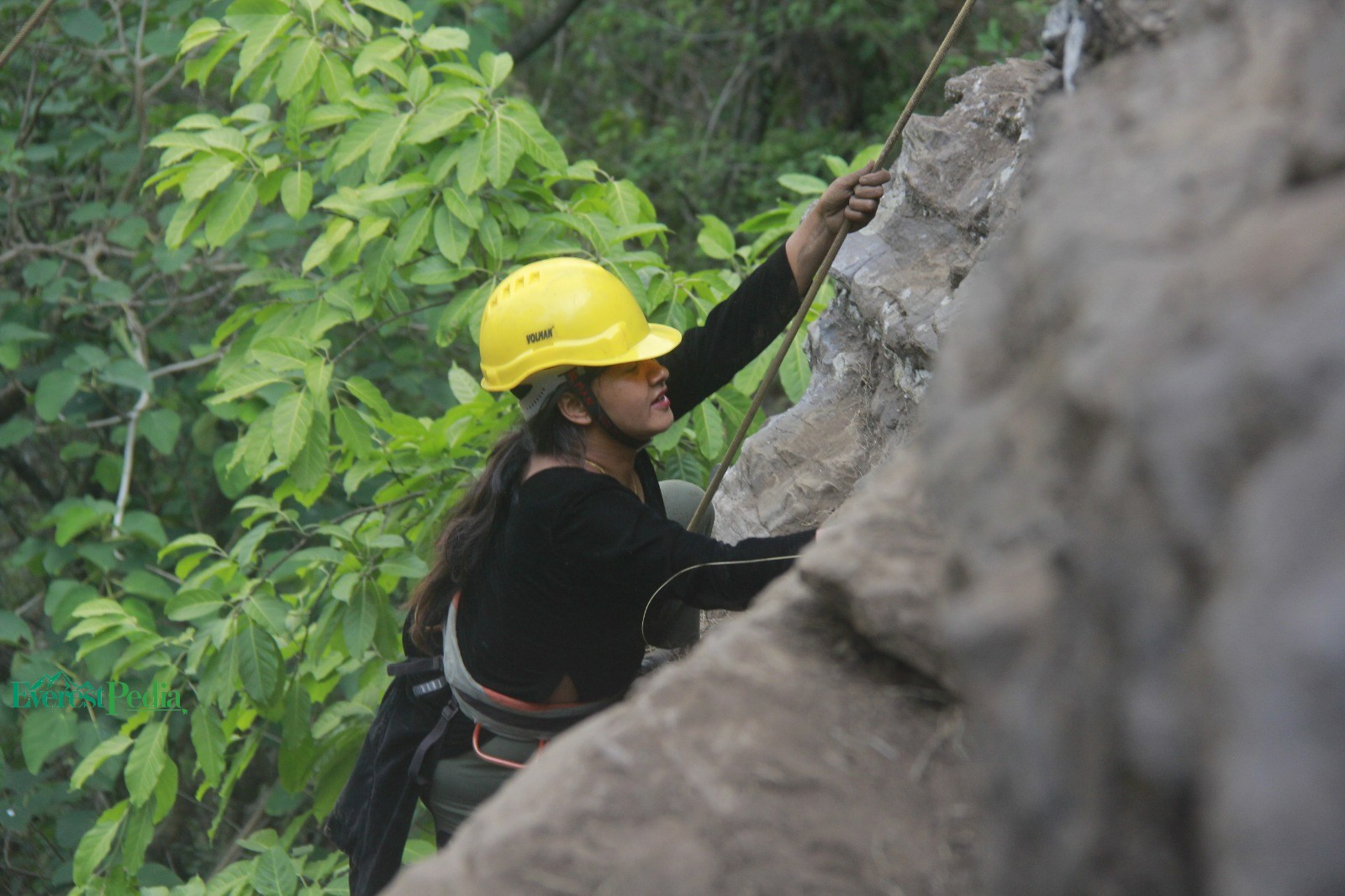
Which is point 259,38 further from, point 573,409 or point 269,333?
point 573,409

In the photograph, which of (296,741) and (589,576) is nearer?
(589,576)

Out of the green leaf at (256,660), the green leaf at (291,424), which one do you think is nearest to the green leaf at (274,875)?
the green leaf at (256,660)

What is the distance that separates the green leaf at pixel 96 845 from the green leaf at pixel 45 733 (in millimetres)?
593

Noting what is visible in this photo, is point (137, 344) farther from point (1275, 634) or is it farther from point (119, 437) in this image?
point (1275, 634)

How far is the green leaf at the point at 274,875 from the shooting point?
3.18m

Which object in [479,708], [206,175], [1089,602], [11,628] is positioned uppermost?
[1089,602]

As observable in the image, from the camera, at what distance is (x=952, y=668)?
50.4 inches

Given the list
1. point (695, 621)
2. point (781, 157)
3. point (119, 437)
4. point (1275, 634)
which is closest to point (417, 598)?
point (695, 621)

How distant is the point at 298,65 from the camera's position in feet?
10.9

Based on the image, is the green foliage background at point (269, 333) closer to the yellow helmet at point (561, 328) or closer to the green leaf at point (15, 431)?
the green leaf at point (15, 431)

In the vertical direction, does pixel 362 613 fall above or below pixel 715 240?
below

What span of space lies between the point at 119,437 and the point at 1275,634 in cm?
475

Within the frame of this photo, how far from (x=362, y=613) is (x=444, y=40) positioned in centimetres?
156

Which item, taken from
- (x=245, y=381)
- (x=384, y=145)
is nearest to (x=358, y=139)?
(x=384, y=145)
